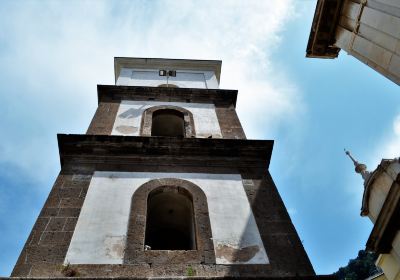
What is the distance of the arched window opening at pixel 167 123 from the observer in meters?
14.2

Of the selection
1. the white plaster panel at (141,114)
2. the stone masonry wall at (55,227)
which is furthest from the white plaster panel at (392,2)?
the stone masonry wall at (55,227)

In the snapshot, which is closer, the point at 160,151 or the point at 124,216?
the point at 124,216

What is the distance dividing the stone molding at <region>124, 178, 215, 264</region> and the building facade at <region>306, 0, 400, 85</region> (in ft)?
14.0

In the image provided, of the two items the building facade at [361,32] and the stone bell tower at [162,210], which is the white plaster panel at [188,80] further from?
the building facade at [361,32]

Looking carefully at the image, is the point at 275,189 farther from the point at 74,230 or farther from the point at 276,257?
the point at 74,230

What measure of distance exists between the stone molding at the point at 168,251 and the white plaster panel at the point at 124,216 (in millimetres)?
117

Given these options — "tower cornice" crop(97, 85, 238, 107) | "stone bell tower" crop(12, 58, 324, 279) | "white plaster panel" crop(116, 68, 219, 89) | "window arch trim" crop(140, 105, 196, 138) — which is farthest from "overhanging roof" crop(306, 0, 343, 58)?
"white plaster panel" crop(116, 68, 219, 89)

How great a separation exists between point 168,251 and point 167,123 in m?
7.79

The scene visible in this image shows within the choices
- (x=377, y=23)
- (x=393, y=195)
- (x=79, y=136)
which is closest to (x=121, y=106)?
(x=79, y=136)

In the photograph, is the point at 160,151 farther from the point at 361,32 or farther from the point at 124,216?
the point at 361,32

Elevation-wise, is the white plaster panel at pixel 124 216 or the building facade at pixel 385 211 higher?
the white plaster panel at pixel 124 216

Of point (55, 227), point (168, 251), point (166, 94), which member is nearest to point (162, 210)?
point (168, 251)

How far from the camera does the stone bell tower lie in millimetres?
7188

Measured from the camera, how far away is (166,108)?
14.2 meters
